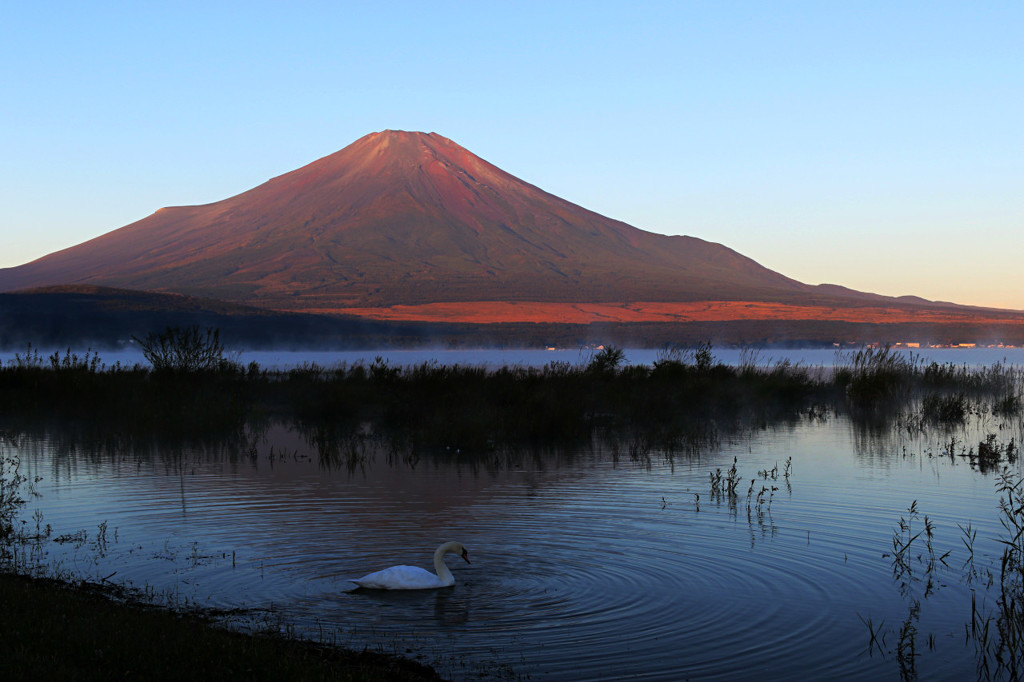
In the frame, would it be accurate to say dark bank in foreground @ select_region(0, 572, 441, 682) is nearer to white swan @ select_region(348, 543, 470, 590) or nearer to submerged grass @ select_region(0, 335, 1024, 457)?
white swan @ select_region(348, 543, 470, 590)

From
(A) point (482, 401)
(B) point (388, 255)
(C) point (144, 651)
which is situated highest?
(B) point (388, 255)

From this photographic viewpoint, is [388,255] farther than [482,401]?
Yes

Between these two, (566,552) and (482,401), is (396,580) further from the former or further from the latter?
(482,401)

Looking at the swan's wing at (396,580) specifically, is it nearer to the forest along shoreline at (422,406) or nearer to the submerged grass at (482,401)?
the forest along shoreline at (422,406)

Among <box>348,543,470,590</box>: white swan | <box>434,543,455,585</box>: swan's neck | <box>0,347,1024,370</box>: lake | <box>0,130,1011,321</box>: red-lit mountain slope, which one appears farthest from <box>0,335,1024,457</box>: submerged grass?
<box>0,130,1011,321</box>: red-lit mountain slope

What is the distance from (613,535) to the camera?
11594 millimetres

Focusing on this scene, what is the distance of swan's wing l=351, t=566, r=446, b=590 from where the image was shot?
9.23 metres

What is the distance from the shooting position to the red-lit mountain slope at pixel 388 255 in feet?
457

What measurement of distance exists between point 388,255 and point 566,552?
495ft

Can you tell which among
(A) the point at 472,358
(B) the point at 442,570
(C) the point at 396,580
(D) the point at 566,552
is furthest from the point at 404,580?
(A) the point at 472,358

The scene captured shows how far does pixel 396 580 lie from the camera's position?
30.2 feet

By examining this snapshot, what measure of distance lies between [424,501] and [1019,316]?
6291 inches

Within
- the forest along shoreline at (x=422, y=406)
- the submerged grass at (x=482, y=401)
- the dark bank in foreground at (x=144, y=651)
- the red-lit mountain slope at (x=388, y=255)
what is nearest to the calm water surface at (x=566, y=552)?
the dark bank in foreground at (x=144, y=651)

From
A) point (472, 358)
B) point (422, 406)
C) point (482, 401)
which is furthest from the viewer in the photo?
point (472, 358)
